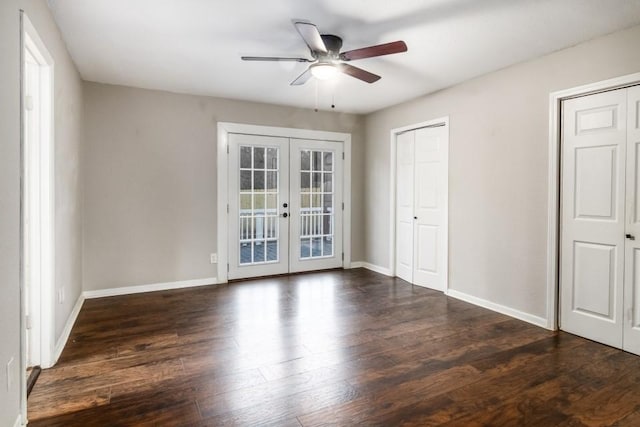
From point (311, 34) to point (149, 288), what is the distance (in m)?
3.59

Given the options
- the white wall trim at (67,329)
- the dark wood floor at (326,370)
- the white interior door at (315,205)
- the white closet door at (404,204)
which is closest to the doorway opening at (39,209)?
the white wall trim at (67,329)

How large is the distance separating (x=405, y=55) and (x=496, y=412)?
289 centimetres

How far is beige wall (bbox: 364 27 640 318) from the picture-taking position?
3.10 m

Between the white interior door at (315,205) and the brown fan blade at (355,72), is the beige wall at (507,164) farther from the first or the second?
the white interior door at (315,205)

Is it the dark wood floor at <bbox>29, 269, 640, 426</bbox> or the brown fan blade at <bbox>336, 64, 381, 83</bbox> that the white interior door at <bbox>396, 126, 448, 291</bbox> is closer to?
the dark wood floor at <bbox>29, 269, 640, 426</bbox>

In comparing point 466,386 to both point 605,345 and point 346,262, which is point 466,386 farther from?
point 346,262

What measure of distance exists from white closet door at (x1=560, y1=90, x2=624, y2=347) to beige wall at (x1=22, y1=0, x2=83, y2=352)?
4.03m

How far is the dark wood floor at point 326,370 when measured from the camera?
2012mm

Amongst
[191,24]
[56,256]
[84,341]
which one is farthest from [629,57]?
[84,341]

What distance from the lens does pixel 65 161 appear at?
3059 millimetres

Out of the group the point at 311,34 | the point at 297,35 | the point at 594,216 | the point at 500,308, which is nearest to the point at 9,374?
the point at 311,34

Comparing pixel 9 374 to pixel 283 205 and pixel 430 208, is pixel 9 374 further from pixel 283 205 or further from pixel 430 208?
pixel 430 208

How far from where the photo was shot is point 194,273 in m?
4.74

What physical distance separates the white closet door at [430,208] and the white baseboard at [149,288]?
2.79 meters
